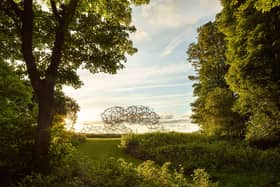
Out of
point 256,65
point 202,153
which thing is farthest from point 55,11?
point 202,153

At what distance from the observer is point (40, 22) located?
30.6 feet

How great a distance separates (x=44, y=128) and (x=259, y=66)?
35.8ft

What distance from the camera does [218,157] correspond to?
46.1 feet

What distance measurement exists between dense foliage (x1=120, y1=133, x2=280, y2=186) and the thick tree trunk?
7266 millimetres

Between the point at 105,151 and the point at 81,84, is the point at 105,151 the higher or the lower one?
the lower one

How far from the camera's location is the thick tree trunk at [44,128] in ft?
27.4

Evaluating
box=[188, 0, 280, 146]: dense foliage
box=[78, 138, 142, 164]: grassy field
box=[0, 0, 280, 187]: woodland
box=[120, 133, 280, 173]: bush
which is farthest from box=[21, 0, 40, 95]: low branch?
box=[78, 138, 142, 164]: grassy field

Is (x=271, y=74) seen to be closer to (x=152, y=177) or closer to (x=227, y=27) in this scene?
(x=227, y=27)

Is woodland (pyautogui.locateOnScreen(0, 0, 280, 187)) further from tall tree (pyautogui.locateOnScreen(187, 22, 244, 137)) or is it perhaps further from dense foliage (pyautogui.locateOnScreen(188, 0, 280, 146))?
tall tree (pyautogui.locateOnScreen(187, 22, 244, 137))

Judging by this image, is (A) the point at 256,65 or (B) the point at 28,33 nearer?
(B) the point at 28,33

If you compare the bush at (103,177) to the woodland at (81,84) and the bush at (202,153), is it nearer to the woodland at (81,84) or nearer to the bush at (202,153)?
the woodland at (81,84)

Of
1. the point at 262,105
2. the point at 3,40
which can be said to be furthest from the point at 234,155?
the point at 3,40

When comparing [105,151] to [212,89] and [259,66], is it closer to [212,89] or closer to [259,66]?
[212,89]

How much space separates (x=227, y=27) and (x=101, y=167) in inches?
468
